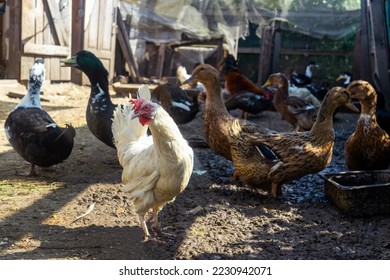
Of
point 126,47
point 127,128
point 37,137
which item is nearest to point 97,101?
point 37,137

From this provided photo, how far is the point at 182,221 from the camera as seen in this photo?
287 cm

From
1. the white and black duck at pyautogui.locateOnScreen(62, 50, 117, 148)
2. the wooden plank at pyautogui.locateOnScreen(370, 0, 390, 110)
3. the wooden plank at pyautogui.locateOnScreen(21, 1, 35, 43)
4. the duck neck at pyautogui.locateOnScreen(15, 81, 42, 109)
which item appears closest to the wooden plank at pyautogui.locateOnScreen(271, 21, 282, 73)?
the wooden plank at pyautogui.locateOnScreen(370, 0, 390, 110)

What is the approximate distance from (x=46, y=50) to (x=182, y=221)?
612cm

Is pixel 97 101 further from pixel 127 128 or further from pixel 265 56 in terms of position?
pixel 265 56

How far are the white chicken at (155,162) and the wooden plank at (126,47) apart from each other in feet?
26.4

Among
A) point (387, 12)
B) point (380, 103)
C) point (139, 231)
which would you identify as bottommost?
point (139, 231)

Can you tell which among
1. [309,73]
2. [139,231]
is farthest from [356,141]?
[309,73]

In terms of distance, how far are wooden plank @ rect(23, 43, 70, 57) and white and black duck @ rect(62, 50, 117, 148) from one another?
399 centimetres

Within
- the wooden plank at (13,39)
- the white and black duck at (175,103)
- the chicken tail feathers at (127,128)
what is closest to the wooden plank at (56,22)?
the wooden plank at (13,39)

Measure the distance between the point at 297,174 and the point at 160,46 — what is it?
898 centimetres

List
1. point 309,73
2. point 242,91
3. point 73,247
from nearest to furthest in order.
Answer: point 73,247 < point 242,91 < point 309,73

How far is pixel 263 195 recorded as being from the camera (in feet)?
11.3

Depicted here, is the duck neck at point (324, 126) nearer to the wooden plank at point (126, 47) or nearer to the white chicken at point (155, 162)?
the white chicken at point (155, 162)

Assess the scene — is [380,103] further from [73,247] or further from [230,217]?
[73,247]
